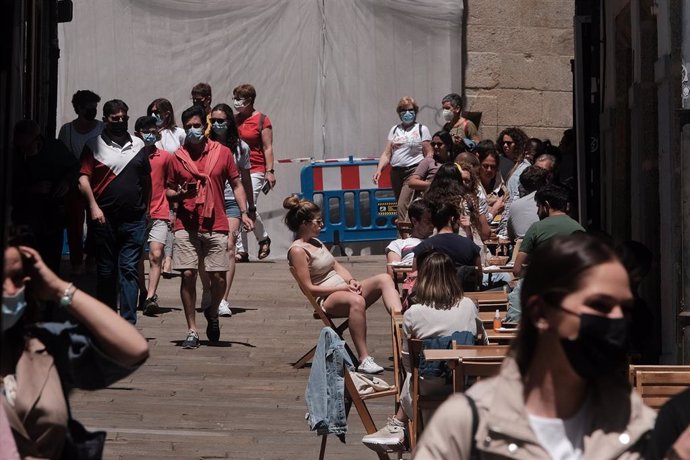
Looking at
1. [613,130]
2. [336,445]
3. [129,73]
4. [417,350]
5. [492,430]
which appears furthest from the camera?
[129,73]

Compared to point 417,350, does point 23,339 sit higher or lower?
higher

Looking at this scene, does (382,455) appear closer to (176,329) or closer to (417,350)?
(417,350)

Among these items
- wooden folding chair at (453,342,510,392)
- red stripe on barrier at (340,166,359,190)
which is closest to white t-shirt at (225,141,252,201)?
red stripe on barrier at (340,166,359,190)

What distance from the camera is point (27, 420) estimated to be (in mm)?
3736

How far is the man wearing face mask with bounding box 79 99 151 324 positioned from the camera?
1122 cm

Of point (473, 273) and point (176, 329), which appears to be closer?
point (473, 273)

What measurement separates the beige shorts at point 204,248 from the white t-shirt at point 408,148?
14.5 ft

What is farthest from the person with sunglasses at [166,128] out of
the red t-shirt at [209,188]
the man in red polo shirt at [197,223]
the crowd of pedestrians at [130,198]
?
the man in red polo shirt at [197,223]

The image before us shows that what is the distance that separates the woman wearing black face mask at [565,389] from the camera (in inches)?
125

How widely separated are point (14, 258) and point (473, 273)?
21.2 ft

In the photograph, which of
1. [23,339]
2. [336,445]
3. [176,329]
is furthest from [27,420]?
[176,329]

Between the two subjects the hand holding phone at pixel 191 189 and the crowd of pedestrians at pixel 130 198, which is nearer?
the crowd of pedestrians at pixel 130 198

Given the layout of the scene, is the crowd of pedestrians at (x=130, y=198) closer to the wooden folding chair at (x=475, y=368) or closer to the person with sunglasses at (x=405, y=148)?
the person with sunglasses at (x=405, y=148)

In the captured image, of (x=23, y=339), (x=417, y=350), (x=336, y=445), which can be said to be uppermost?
(x=23, y=339)
